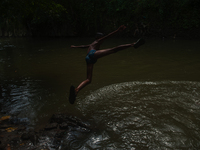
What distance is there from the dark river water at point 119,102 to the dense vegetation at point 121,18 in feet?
33.0

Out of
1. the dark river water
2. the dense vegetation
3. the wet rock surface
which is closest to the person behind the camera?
the wet rock surface

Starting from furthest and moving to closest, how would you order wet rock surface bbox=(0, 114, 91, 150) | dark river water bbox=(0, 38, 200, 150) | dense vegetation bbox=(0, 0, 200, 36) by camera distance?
dense vegetation bbox=(0, 0, 200, 36)
dark river water bbox=(0, 38, 200, 150)
wet rock surface bbox=(0, 114, 91, 150)

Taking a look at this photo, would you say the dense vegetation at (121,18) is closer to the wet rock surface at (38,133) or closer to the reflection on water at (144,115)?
the reflection on water at (144,115)

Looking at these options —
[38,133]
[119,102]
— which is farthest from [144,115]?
[38,133]

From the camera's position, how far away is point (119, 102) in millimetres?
4668

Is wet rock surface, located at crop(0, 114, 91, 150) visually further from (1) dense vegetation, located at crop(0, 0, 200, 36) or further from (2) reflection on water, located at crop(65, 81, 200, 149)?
(1) dense vegetation, located at crop(0, 0, 200, 36)

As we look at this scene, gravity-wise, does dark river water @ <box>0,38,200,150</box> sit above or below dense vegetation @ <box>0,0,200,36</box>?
below

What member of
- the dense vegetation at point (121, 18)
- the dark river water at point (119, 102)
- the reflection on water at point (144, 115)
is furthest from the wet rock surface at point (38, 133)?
the dense vegetation at point (121, 18)

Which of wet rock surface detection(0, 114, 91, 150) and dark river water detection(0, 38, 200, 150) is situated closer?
wet rock surface detection(0, 114, 91, 150)

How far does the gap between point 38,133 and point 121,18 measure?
22495 mm

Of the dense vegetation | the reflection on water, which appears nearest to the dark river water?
the reflection on water

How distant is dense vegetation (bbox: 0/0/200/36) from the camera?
765 inches

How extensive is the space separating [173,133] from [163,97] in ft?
5.87

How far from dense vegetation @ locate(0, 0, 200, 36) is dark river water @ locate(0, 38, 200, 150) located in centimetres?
1006
